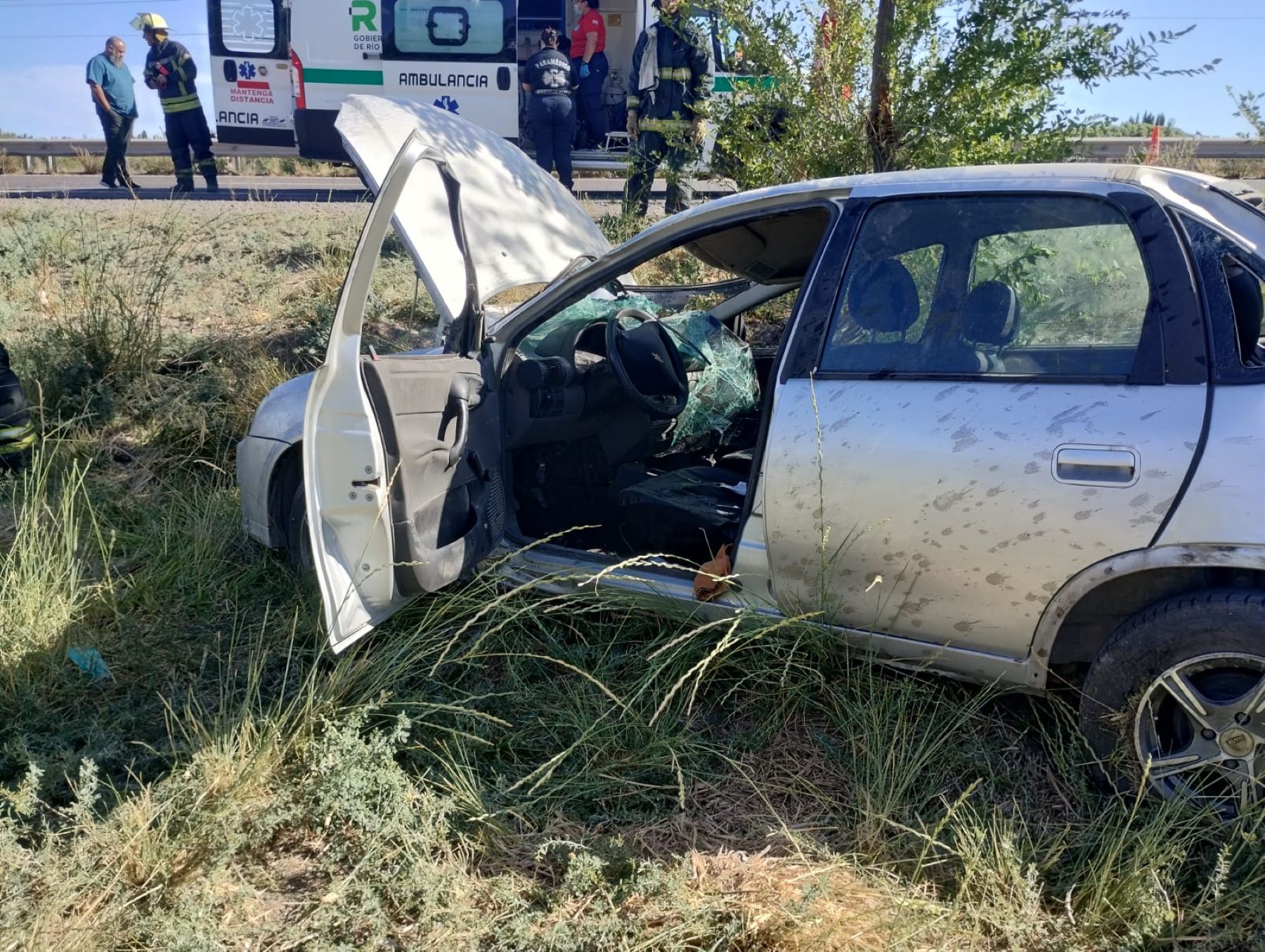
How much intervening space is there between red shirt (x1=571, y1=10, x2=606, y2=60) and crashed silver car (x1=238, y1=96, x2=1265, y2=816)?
9.84 meters

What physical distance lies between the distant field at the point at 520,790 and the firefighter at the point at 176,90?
9312 mm

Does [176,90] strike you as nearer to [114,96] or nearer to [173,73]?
[173,73]

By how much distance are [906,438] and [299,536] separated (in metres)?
2.32

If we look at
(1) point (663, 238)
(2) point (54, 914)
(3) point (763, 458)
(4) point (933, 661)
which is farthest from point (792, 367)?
(2) point (54, 914)

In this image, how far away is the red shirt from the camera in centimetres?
1280

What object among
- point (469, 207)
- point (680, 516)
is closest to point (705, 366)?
point (680, 516)

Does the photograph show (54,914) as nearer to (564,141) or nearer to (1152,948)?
(1152,948)

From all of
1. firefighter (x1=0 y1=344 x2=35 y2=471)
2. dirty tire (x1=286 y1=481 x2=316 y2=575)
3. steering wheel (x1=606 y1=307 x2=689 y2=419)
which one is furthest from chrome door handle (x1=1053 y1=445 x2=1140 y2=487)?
firefighter (x1=0 y1=344 x2=35 y2=471)

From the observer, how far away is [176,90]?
1220 cm

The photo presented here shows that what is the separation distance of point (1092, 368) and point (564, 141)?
358 inches

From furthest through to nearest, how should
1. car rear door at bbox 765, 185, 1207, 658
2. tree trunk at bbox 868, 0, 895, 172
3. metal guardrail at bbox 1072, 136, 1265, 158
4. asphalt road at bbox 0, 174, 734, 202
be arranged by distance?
metal guardrail at bbox 1072, 136, 1265, 158 < asphalt road at bbox 0, 174, 734, 202 < tree trunk at bbox 868, 0, 895, 172 < car rear door at bbox 765, 185, 1207, 658

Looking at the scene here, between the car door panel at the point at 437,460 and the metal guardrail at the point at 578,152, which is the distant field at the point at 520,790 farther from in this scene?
the metal guardrail at the point at 578,152

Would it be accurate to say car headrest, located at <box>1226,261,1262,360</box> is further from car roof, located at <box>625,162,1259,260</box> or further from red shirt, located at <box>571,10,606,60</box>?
red shirt, located at <box>571,10,606,60</box>

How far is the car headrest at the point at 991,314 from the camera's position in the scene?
2754 mm
